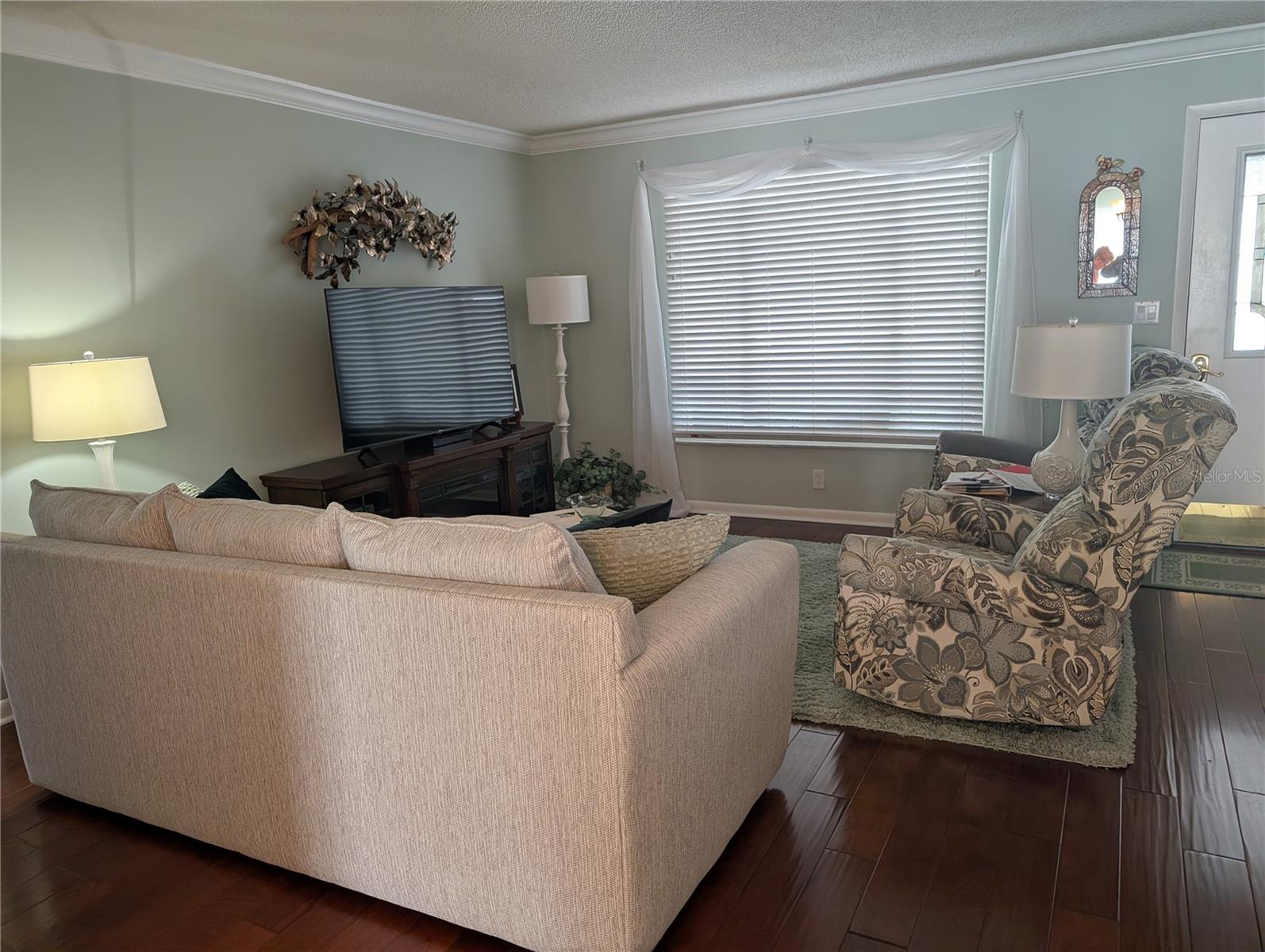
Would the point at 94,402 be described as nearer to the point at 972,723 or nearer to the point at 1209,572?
the point at 972,723

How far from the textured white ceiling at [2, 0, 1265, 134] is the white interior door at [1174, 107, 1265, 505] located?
1.72 ft

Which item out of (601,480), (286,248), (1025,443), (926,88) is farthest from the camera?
(601,480)

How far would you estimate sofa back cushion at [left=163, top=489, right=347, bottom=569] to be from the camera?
6.84ft

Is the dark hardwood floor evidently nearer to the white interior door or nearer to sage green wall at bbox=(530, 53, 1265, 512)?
the white interior door

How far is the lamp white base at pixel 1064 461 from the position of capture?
3240 millimetres

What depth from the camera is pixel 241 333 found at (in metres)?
4.01

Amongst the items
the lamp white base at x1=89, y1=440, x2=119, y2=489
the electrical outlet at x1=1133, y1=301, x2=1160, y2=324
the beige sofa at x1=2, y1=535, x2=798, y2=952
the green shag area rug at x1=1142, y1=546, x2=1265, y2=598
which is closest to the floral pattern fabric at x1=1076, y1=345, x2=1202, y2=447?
the electrical outlet at x1=1133, y1=301, x2=1160, y2=324

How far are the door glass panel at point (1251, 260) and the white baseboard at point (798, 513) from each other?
6.27 ft

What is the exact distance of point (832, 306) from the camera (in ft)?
17.0

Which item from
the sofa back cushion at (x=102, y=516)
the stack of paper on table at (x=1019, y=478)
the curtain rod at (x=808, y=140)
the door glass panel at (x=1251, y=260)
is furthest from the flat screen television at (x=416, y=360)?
the door glass panel at (x=1251, y=260)

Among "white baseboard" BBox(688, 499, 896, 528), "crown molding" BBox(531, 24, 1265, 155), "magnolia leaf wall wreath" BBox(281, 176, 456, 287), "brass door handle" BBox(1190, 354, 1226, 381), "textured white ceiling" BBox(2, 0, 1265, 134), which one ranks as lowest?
"white baseboard" BBox(688, 499, 896, 528)

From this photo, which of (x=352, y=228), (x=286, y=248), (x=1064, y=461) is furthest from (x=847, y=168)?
(x=286, y=248)

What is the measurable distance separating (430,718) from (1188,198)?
433 centimetres

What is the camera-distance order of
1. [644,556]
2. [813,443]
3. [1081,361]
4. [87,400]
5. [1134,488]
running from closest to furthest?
[644,556] < [1134,488] < [87,400] < [1081,361] < [813,443]
